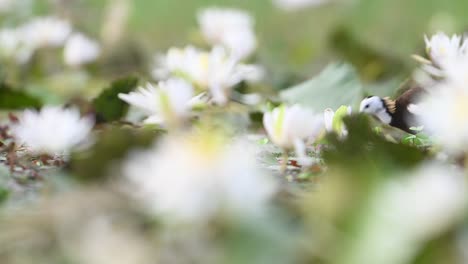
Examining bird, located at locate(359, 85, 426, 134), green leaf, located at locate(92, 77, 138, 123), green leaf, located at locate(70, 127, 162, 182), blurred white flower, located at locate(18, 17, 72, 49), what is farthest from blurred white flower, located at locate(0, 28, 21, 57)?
green leaf, located at locate(70, 127, 162, 182)

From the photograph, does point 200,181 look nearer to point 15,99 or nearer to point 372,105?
point 372,105

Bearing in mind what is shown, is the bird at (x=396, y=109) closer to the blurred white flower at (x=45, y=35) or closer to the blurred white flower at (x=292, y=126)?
the blurred white flower at (x=292, y=126)

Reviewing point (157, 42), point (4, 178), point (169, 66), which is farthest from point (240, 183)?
point (157, 42)

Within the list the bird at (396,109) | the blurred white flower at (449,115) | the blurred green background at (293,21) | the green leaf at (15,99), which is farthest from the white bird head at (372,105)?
the blurred green background at (293,21)

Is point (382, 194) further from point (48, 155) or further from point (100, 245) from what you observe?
point (48, 155)

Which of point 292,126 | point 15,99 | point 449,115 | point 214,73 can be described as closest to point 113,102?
point 214,73

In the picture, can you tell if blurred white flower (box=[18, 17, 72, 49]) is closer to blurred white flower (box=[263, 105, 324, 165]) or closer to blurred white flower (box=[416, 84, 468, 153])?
blurred white flower (box=[263, 105, 324, 165])
